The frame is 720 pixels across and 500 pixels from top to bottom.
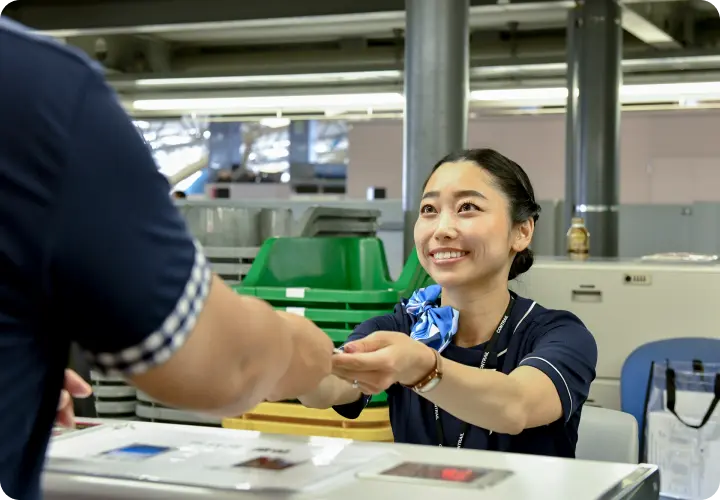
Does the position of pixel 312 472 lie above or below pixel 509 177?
below

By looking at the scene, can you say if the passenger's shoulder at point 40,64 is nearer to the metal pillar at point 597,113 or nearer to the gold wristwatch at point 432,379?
the gold wristwatch at point 432,379

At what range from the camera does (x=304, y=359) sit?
3.15 ft

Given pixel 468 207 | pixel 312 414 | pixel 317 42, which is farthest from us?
pixel 317 42

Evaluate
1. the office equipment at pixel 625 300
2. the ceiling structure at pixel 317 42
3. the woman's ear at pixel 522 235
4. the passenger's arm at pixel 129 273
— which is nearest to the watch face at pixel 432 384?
the woman's ear at pixel 522 235

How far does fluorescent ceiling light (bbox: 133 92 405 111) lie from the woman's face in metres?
8.02

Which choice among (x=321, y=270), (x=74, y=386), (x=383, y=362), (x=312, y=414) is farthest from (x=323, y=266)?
(x=74, y=386)

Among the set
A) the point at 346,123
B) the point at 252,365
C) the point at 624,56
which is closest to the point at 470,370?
the point at 252,365

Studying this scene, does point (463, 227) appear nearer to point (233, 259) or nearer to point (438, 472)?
point (438, 472)

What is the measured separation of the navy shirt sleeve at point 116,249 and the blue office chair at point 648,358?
279cm

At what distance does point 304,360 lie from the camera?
0.96 m

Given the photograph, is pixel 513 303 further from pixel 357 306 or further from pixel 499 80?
pixel 499 80

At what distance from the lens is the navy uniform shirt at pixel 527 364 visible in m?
1.95

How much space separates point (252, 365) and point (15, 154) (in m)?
0.27

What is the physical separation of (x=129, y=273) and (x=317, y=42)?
10.6 m
